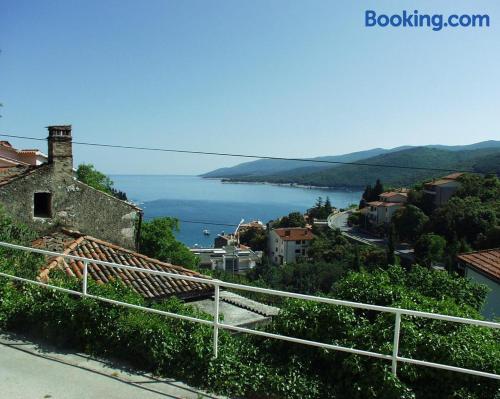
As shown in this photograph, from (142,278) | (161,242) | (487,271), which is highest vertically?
(142,278)

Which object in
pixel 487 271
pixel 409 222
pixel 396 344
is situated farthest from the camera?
pixel 409 222

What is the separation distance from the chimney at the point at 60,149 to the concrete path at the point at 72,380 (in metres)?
10.2

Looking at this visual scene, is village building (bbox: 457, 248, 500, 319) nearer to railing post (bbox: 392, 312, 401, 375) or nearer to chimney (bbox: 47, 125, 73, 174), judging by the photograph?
railing post (bbox: 392, 312, 401, 375)

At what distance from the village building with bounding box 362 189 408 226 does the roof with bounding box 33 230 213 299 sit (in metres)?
101

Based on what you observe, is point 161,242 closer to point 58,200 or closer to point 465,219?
point 58,200

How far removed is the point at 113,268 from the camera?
11375 millimetres

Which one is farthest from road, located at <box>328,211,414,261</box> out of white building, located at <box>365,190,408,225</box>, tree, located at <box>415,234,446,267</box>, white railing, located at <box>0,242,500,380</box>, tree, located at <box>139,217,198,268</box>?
white railing, located at <box>0,242,500,380</box>

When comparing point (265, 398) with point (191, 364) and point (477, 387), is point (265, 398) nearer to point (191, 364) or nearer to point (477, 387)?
point (191, 364)

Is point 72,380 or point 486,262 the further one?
point 486,262

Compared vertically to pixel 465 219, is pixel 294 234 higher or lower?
lower

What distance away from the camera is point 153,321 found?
444 cm

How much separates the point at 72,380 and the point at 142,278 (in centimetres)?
712

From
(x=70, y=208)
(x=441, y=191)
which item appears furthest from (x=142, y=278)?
Answer: (x=441, y=191)

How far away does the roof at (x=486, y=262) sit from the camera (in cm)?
1422
